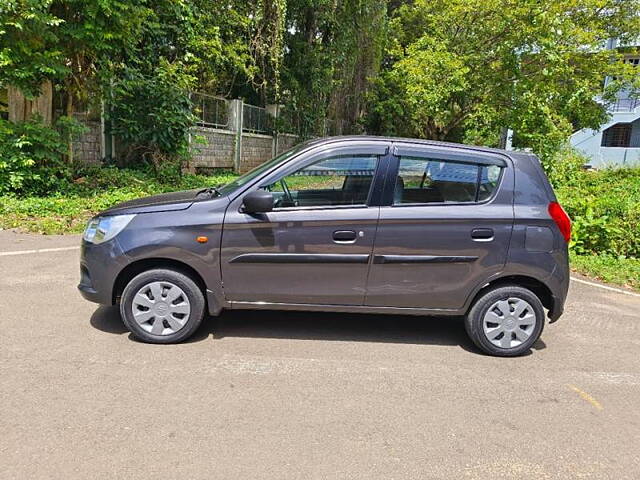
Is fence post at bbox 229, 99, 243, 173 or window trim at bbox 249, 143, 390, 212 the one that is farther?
fence post at bbox 229, 99, 243, 173

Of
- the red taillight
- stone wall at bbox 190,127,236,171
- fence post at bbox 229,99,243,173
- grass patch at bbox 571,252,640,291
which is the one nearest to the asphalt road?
the red taillight

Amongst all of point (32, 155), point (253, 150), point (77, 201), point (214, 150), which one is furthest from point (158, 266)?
point (253, 150)

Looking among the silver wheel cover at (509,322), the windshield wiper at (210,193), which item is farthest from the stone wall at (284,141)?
the silver wheel cover at (509,322)

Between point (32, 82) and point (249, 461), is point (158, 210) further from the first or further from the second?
point (32, 82)

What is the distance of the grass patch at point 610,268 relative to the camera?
6789mm

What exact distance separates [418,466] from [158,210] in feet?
8.97

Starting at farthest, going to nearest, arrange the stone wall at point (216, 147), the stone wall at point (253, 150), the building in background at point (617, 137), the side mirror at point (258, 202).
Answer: the building in background at point (617, 137) → the stone wall at point (253, 150) → the stone wall at point (216, 147) → the side mirror at point (258, 202)

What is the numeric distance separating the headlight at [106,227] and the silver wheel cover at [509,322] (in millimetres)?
3144

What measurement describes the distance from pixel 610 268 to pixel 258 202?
607cm

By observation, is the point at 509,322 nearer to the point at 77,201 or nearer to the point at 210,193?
the point at 210,193

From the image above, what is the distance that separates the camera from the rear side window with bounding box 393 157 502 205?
4.02m

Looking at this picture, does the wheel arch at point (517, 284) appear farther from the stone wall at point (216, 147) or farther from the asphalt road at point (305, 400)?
the stone wall at point (216, 147)

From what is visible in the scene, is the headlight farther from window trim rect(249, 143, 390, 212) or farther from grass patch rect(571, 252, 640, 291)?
grass patch rect(571, 252, 640, 291)

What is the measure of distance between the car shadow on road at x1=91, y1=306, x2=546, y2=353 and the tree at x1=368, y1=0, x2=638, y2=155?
8.66 m
